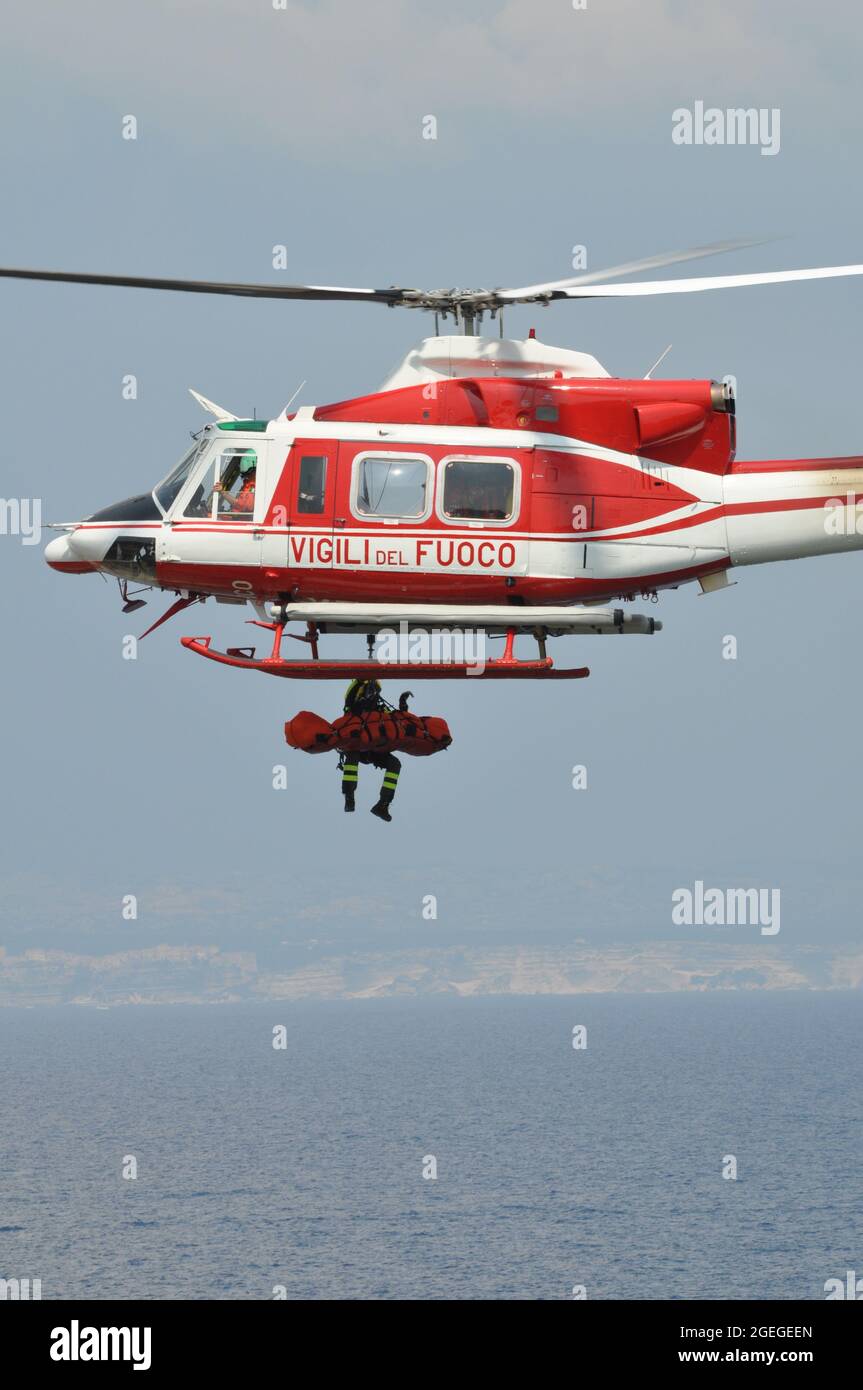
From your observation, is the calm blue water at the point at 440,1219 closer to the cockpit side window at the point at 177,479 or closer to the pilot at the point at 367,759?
the pilot at the point at 367,759

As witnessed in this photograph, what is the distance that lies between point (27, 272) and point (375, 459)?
571 centimetres

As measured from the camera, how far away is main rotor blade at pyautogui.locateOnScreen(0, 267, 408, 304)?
1200 inches

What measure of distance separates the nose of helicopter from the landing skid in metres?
2.05

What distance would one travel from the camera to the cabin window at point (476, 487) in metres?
31.9

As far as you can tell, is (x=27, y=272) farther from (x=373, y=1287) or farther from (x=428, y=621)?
(x=373, y=1287)

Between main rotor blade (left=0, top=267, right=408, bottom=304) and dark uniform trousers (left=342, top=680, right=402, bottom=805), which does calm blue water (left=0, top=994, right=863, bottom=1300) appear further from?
main rotor blade (left=0, top=267, right=408, bottom=304)

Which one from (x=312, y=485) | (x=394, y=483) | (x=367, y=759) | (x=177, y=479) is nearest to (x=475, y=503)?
(x=394, y=483)

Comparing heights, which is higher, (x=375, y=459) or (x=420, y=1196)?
(x=375, y=459)

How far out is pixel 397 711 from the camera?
3541 centimetres

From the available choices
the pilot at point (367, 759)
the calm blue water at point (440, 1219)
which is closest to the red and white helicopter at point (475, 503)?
the pilot at point (367, 759)

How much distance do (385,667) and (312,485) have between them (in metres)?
2.97

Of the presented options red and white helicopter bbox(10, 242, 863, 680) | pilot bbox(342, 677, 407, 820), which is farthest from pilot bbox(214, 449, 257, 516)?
pilot bbox(342, 677, 407, 820)

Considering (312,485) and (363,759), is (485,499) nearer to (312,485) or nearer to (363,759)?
(312,485)
